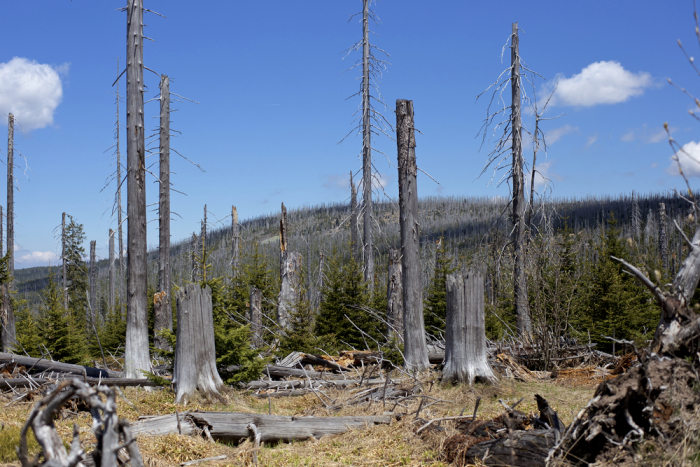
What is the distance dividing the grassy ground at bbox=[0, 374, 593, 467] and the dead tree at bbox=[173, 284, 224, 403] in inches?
9.9

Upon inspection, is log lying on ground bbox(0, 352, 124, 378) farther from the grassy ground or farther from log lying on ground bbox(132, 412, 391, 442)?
log lying on ground bbox(132, 412, 391, 442)

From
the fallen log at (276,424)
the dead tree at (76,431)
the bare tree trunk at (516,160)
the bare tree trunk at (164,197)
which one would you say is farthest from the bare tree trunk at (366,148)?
the dead tree at (76,431)

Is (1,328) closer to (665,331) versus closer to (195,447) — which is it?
(195,447)

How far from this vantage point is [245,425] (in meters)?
5.67

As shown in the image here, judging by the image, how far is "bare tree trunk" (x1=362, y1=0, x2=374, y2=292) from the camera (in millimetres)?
18672

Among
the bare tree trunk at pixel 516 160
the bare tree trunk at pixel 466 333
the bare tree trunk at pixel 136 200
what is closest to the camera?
the bare tree trunk at pixel 466 333

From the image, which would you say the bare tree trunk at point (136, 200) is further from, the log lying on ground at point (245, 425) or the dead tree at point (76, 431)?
the dead tree at point (76, 431)

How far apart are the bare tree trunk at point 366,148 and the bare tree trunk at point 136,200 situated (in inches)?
405

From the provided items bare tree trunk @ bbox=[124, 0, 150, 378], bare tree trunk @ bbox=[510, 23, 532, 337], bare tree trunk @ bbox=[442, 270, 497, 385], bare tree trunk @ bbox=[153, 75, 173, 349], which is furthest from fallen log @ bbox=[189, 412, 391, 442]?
bare tree trunk @ bbox=[153, 75, 173, 349]

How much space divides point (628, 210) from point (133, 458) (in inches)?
4139

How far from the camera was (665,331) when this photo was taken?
397 centimetres

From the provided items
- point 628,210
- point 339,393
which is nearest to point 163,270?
point 339,393

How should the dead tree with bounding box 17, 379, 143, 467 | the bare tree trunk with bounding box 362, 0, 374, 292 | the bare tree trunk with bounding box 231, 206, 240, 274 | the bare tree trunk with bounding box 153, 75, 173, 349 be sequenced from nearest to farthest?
the dead tree with bounding box 17, 379, 143, 467 < the bare tree trunk with bounding box 153, 75, 173, 349 < the bare tree trunk with bounding box 362, 0, 374, 292 < the bare tree trunk with bounding box 231, 206, 240, 274

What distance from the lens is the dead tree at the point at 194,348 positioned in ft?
23.8
